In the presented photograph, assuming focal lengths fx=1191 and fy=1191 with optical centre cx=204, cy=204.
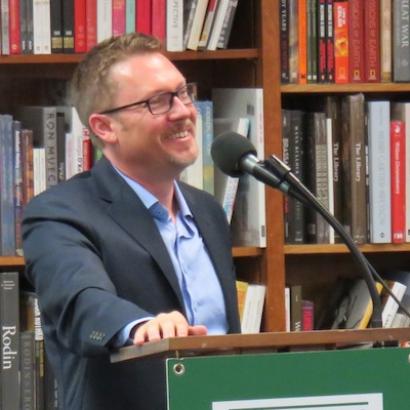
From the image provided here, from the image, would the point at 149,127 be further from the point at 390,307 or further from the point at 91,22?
the point at 390,307

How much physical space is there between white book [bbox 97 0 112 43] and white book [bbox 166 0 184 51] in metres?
0.13

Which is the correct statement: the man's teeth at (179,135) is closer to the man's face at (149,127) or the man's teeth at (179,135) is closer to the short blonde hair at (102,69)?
the man's face at (149,127)

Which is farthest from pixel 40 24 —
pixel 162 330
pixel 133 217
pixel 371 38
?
pixel 162 330

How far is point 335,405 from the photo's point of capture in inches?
52.8

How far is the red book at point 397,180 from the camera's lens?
8.93ft

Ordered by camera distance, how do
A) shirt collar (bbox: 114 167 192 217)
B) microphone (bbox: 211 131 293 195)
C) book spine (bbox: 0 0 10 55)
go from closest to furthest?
1. microphone (bbox: 211 131 293 195)
2. shirt collar (bbox: 114 167 192 217)
3. book spine (bbox: 0 0 10 55)

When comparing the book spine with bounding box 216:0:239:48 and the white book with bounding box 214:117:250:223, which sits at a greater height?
the book spine with bounding box 216:0:239:48

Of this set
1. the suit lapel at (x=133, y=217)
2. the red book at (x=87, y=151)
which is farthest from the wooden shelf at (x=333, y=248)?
the suit lapel at (x=133, y=217)

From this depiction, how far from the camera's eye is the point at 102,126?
2010 millimetres

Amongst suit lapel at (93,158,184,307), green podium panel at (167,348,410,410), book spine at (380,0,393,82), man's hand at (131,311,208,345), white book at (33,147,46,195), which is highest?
book spine at (380,0,393,82)

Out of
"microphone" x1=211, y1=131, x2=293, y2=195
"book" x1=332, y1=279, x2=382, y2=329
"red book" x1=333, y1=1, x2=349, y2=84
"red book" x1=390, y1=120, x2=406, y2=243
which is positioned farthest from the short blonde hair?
"book" x1=332, y1=279, x2=382, y2=329

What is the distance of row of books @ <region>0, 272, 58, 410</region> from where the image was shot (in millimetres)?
2576

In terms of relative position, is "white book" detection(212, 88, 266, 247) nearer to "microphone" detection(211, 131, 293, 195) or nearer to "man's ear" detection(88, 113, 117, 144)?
"man's ear" detection(88, 113, 117, 144)

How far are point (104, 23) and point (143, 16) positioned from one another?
0.09 meters
